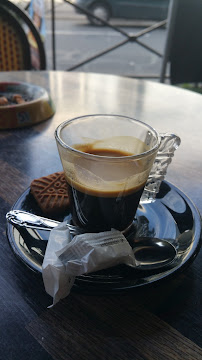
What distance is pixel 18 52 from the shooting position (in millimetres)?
1164

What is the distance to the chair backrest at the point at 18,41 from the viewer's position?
1.10 metres

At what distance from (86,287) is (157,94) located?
660mm

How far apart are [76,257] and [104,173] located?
96mm

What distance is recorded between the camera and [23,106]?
2.08 feet

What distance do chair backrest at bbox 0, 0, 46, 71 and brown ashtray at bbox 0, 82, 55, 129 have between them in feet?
1.66

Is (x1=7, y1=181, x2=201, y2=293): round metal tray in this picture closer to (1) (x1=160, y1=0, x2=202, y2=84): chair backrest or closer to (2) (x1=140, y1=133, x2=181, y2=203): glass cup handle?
→ (2) (x1=140, y1=133, x2=181, y2=203): glass cup handle

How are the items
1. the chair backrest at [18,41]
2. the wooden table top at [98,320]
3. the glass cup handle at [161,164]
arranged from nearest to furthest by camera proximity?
the wooden table top at [98,320]
the glass cup handle at [161,164]
the chair backrest at [18,41]

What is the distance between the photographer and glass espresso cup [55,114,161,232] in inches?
13.4

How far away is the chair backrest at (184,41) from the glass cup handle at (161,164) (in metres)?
1.47

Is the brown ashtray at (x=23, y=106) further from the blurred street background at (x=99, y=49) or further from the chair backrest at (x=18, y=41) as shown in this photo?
the blurred street background at (x=99, y=49)

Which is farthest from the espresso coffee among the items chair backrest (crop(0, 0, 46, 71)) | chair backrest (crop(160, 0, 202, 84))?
chair backrest (crop(160, 0, 202, 84))

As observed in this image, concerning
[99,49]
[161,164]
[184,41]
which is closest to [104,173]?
[161,164]

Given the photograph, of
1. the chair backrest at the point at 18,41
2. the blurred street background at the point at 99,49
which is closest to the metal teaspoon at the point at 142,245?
the chair backrest at the point at 18,41

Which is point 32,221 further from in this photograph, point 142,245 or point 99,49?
point 99,49
